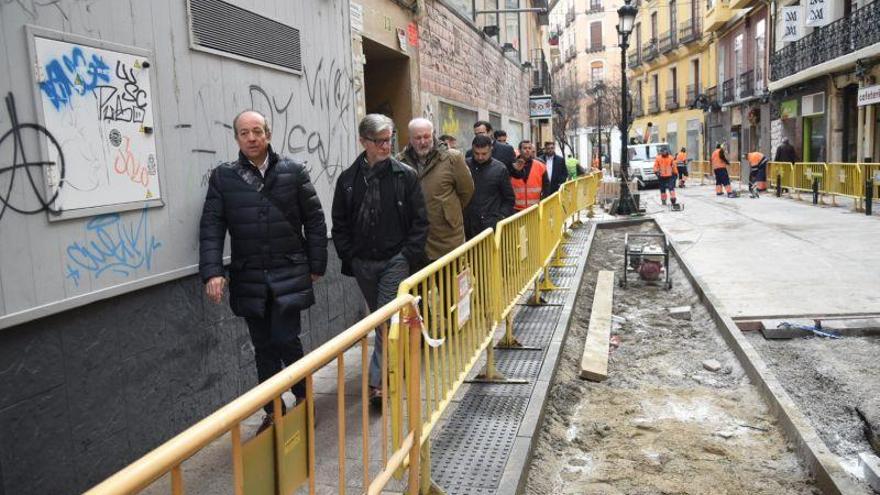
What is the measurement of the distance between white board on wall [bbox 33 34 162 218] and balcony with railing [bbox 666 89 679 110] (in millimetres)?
47441

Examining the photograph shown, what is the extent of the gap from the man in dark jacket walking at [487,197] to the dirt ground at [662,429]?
4.61 ft

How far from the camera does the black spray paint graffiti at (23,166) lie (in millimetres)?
3164

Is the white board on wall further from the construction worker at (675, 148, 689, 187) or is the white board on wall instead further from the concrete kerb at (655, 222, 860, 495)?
the construction worker at (675, 148, 689, 187)

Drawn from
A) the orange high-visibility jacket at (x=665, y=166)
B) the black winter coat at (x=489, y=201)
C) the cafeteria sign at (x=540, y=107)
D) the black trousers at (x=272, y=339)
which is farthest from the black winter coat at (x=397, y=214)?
the orange high-visibility jacket at (x=665, y=166)

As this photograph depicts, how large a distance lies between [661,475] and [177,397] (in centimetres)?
289

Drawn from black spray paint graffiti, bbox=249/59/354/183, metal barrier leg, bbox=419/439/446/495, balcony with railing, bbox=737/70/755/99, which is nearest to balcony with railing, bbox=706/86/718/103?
balcony with railing, bbox=737/70/755/99

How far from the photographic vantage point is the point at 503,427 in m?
4.37

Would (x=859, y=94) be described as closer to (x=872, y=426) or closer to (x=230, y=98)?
(x=872, y=426)

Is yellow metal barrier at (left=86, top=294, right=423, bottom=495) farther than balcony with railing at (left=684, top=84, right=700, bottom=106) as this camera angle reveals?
No

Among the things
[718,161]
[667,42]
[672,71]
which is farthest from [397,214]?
[672,71]

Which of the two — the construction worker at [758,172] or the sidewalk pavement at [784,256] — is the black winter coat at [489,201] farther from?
the construction worker at [758,172]

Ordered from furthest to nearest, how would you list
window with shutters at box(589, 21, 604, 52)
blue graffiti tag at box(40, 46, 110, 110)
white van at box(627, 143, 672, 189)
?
window with shutters at box(589, 21, 604, 52)
white van at box(627, 143, 672, 189)
blue graffiti tag at box(40, 46, 110, 110)

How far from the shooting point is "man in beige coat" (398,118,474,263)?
212 inches

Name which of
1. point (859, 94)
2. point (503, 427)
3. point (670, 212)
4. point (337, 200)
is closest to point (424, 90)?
point (337, 200)
